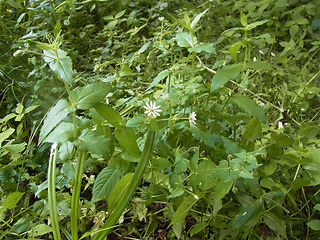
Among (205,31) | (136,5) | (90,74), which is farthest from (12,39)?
(205,31)

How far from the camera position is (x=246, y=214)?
3.14 ft

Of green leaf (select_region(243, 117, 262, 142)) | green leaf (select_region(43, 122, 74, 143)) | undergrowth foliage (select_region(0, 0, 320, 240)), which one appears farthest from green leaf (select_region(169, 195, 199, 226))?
green leaf (select_region(43, 122, 74, 143))

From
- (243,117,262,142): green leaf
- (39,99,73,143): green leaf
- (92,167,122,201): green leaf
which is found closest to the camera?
(39,99,73,143): green leaf

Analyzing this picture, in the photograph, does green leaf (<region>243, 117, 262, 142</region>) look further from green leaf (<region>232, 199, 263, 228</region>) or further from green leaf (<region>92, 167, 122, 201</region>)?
green leaf (<region>92, 167, 122, 201</region>)

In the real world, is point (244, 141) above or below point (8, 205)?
below

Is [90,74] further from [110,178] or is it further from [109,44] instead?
[110,178]

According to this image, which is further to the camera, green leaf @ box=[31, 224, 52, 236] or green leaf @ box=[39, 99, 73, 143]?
green leaf @ box=[31, 224, 52, 236]

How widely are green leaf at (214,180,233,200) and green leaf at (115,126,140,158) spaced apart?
0.24 metres

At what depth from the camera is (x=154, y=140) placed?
1004 mm

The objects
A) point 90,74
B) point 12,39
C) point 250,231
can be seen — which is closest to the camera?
point 250,231

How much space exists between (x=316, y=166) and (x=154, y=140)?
1.62 feet

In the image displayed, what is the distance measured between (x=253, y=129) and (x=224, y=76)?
0.77 ft

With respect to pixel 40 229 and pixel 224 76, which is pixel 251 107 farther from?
pixel 40 229

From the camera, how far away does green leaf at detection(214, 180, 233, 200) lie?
0.90 metres
